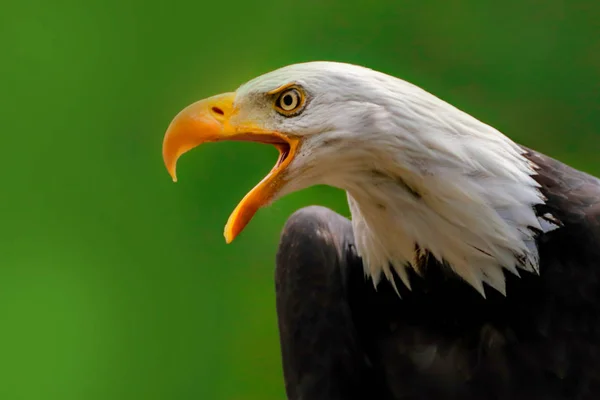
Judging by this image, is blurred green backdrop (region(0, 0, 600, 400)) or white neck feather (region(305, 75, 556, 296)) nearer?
white neck feather (region(305, 75, 556, 296))

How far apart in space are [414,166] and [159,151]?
127 centimetres

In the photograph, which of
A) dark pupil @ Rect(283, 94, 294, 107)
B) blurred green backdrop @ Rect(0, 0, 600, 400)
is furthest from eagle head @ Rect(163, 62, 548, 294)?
blurred green backdrop @ Rect(0, 0, 600, 400)

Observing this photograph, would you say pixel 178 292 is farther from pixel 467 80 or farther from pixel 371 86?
pixel 371 86

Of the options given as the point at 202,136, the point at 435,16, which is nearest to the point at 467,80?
the point at 435,16

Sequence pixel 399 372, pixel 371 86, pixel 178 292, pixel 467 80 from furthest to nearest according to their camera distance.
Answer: pixel 178 292 → pixel 467 80 → pixel 399 372 → pixel 371 86

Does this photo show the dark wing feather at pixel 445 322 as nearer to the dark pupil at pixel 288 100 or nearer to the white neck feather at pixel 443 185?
the white neck feather at pixel 443 185

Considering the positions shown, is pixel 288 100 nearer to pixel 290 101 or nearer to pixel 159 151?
pixel 290 101

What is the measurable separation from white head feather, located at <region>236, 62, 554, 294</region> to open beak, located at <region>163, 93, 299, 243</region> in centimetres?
2

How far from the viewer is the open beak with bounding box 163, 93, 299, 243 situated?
1174mm

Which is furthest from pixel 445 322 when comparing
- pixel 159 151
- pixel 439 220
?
pixel 159 151

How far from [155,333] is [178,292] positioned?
144 mm

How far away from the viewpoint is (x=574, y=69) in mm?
2250

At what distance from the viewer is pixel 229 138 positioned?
1.21m

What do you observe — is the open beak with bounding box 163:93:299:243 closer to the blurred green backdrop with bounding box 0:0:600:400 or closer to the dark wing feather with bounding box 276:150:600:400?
the dark wing feather with bounding box 276:150:600:400
